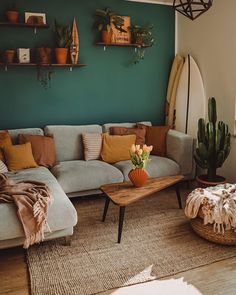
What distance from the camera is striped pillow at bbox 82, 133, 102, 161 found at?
12.6 feet

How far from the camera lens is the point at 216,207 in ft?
8.51

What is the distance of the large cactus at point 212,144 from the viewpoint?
3496 millimetres

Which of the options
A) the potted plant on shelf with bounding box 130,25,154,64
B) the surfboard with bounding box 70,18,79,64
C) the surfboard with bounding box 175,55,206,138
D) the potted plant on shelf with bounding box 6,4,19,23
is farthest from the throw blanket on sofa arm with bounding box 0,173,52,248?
the potted plant on shelf with bounding box 130,25,154,64

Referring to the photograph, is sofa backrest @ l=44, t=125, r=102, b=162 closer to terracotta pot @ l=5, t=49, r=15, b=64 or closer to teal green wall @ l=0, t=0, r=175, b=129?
teal green wall @ l=0, t=0, r=175, b=129

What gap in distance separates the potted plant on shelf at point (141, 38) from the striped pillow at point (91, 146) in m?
1.31

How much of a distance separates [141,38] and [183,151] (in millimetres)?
1627

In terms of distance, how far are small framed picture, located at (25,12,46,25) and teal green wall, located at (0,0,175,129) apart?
0.08 meters

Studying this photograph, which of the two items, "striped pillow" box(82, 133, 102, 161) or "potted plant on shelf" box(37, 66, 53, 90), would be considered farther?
"potted plant on shelf" box(37, 66, 53, 90)

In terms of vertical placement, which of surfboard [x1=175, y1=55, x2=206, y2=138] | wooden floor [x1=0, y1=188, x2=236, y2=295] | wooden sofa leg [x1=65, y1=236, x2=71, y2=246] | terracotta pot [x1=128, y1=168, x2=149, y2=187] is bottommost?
wooden floor [x1=0, y1=188, x2=236, y2=295]

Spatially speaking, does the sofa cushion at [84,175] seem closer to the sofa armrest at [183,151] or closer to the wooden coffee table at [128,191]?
the wooden coffee table at [128,191]

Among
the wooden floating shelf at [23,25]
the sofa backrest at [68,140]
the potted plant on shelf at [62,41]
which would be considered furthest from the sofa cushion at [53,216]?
the wooden floating shelf at [23,25]

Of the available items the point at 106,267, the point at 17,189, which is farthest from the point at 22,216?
the point at 106,267

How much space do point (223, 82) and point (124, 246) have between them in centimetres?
238

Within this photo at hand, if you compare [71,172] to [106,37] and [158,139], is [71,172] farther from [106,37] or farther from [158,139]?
[106,37]
